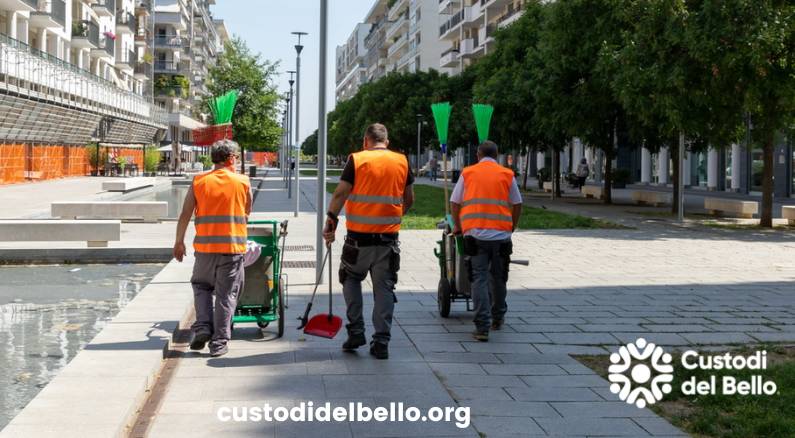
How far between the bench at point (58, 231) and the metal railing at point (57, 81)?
71.7 feet

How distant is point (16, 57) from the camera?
1431 inches

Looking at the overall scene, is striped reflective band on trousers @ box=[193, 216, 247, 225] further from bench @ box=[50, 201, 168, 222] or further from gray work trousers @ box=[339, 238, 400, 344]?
bench @ box=[50, 201, 168, 222]

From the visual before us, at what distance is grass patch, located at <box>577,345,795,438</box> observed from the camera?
533 centimetres

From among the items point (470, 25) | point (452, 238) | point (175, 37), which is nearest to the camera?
point (452, 238)

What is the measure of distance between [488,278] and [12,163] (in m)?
36.9

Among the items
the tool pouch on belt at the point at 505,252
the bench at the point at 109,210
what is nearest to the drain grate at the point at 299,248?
the bench at the point at 109,210

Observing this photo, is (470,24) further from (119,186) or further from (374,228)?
(374,228)

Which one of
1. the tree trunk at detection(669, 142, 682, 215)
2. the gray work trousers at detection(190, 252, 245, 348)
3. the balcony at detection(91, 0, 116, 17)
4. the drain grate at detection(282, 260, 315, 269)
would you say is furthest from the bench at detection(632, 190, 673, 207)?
the balcony at detection(91, 0, 116, 17)

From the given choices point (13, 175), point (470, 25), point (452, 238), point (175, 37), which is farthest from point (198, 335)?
point (175, 37)

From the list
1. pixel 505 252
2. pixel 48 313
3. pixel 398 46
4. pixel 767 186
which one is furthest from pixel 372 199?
pixel 398 46

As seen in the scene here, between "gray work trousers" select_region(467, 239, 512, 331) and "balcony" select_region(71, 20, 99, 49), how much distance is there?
5002 centimetres

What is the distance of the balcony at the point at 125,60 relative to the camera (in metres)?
68.6

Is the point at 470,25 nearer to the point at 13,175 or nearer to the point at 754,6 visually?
the point at 13,175

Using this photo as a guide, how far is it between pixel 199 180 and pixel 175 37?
297 feet
